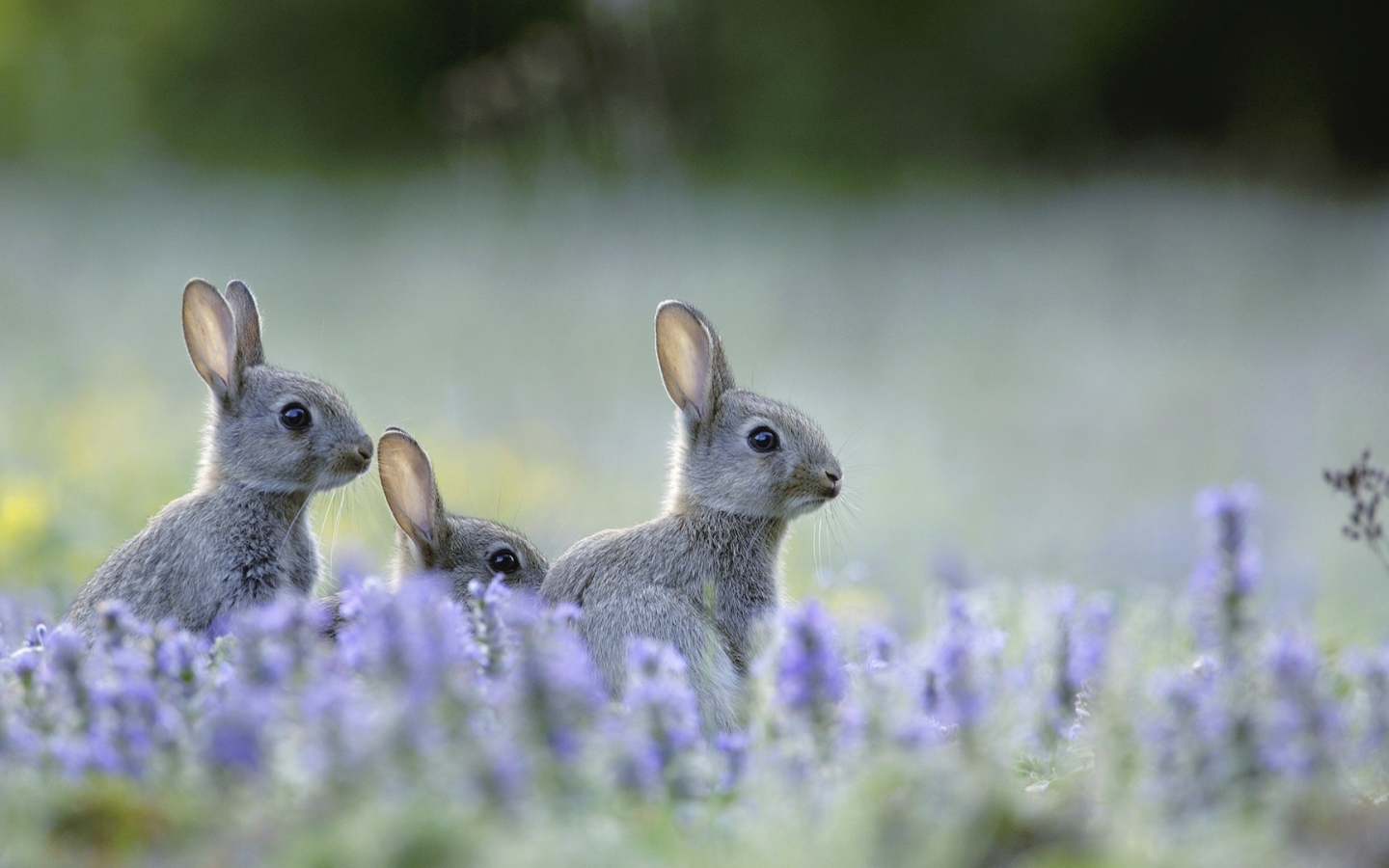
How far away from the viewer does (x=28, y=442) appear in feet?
27.2

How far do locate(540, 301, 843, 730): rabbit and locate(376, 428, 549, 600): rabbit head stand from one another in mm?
Result: 356

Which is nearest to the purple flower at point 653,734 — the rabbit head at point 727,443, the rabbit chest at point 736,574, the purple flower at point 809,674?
the purple flower at point 809,674

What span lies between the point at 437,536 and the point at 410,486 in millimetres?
214

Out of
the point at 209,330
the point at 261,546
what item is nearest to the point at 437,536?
the point at 261,546

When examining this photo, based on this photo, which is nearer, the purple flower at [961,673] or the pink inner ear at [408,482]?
the purple flower at [961,673]

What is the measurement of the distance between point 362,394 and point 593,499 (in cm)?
228

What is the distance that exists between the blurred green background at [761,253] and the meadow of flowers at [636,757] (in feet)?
6.04

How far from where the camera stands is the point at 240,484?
471 centimetres

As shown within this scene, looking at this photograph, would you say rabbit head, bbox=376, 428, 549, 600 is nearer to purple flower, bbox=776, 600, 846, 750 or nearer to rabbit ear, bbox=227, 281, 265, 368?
rabbit ear, bbox=227, 281, 265, 368

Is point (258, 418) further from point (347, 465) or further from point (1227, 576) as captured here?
point (1227, 576)

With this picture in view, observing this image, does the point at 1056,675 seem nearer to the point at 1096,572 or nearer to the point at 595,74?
the point at 1096,572

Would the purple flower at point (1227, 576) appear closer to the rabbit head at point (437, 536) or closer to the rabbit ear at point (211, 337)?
the rabbit head at point (437, 536)

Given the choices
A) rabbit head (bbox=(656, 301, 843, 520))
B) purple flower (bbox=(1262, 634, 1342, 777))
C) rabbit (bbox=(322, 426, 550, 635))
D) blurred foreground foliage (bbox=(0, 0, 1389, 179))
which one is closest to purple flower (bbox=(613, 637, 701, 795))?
purple flower (bbox=(1262, 634, 1342, 777))

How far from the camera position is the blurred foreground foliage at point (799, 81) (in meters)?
19.3
